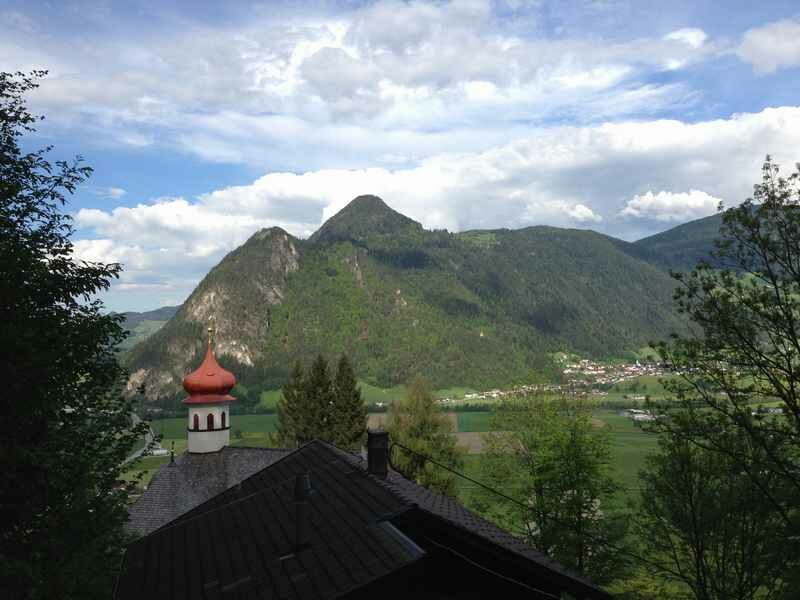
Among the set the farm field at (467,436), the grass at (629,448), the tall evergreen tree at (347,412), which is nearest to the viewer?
the tall evergreen tree at (347,412)

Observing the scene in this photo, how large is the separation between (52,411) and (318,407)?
37873 mm

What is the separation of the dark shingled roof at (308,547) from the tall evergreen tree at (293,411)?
115ft

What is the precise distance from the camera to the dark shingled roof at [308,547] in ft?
27.8

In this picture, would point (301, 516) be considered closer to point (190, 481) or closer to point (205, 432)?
point (190, 481)

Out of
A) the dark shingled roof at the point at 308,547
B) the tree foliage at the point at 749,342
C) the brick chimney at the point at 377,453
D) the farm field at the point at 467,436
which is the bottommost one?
the farm field at the point at 467,436

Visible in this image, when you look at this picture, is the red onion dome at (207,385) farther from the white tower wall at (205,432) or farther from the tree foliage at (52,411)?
the tree foliage at (52,411)

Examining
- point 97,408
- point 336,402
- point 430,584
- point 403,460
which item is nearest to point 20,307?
point 97,408

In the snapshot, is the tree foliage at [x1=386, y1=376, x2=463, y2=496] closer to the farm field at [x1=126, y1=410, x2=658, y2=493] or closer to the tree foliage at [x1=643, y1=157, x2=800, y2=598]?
the farm field at [x1=126, y1=410, x2=658, y2=493]

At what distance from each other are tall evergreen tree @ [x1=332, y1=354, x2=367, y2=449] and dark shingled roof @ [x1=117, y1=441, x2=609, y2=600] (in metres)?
34.1

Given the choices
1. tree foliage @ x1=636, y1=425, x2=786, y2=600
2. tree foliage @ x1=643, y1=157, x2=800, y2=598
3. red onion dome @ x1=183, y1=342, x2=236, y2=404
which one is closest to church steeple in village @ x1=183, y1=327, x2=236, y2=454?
red onion dome @ x1=183, y1=342, x2=236, y2=404

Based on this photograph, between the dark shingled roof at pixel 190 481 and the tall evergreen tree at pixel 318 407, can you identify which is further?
the tall evergreen tree at pixel 318 407

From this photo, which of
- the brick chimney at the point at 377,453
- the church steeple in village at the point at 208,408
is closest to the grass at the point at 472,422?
the church steeple in village at the point at 208,408

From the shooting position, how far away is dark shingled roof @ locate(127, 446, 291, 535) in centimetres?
2822

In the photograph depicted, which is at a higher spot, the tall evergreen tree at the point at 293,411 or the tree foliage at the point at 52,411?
the tree foliage at the point at 52,411
